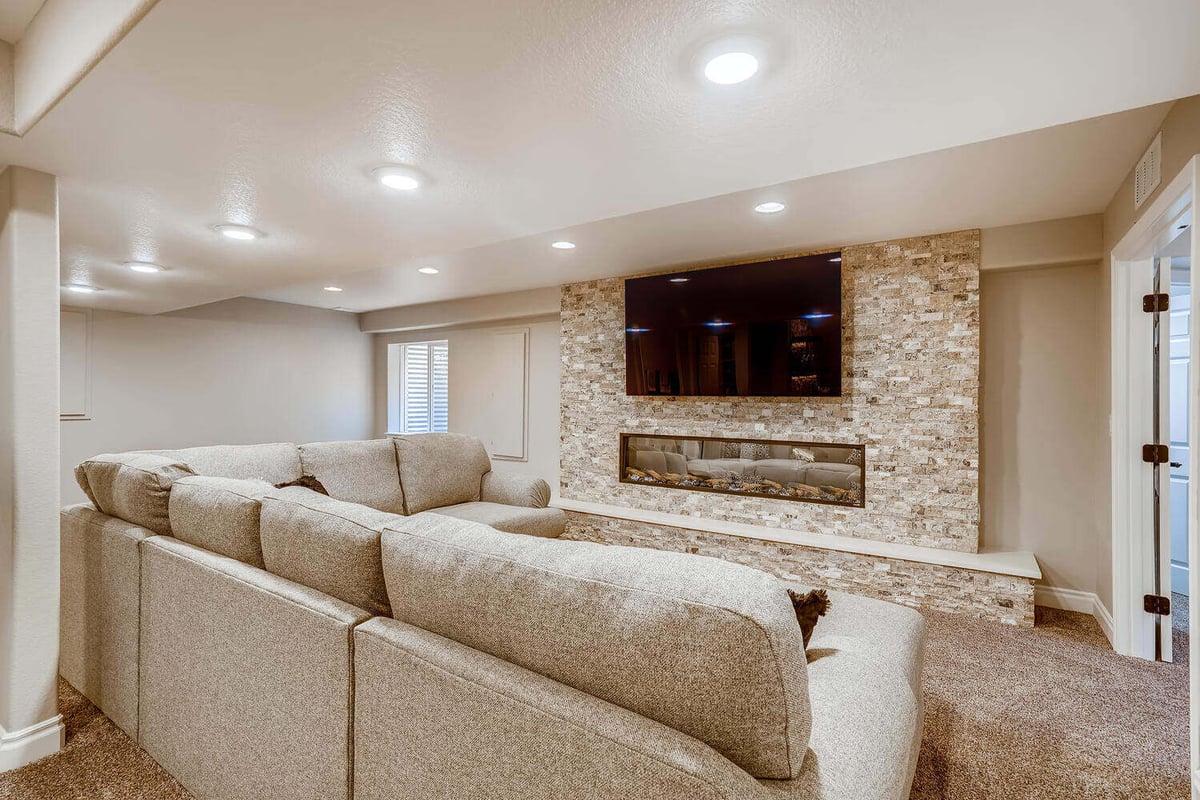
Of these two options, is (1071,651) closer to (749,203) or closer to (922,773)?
(922,773)

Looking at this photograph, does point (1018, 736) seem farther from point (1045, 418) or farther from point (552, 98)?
point (552, 98)

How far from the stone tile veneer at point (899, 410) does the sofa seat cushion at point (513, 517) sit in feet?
3.82

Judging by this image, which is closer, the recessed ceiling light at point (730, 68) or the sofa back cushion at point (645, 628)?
the sofa back cushion at point (645, 628)

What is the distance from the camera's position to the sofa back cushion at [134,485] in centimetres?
196

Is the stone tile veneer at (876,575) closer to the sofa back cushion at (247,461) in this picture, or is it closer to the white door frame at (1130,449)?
the white door frame at (1130,449)

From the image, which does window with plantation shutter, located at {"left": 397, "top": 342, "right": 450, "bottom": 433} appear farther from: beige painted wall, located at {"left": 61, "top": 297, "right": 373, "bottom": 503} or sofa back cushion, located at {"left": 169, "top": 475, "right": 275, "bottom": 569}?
sofa back cushion, located at {"left": 169, "top": 475, "right": 275, "bottom": 569}

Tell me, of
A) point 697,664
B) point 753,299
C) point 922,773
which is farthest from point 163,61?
point 753,299

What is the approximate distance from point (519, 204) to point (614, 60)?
1087 mm

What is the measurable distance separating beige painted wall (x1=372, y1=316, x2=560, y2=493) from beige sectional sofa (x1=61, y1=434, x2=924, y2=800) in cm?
387

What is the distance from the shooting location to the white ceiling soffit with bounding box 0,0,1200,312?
1.18 m

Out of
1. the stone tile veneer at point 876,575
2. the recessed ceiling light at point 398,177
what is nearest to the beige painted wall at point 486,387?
the stone tile veneer at point 876,575

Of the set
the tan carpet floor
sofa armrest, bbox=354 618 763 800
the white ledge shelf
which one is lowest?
the tan carpet floor

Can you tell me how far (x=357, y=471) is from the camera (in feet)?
12.6

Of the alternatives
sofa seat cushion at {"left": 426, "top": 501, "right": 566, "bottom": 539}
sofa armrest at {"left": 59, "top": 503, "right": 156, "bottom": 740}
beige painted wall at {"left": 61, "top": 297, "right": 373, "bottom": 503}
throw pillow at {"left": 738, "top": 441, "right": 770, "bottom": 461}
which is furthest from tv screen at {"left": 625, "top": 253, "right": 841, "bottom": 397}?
beige painted wall at {"left": 61, "top": 297, "right": 373, "bottom": 503}
